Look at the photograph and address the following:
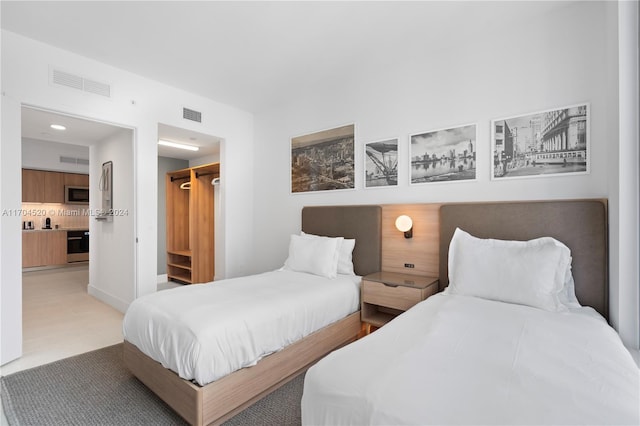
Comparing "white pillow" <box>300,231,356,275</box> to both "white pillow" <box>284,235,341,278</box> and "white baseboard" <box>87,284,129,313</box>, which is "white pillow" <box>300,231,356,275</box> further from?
"white baseboard" <box>87,284,129,313</box>

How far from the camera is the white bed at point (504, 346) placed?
986 mm

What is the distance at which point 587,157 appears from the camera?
2260mm

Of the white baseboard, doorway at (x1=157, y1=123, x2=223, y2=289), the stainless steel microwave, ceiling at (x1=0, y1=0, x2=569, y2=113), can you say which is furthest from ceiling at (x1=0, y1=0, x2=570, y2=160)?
the stainless steel microwave

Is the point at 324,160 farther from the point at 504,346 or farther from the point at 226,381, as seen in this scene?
the point at 504,346

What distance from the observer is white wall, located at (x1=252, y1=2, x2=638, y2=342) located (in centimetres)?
223

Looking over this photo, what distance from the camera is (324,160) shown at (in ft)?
12.5

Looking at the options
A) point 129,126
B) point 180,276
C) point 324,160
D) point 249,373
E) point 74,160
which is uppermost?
point 74,160

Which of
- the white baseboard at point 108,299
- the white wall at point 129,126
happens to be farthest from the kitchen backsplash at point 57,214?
the white wall at point 129,126

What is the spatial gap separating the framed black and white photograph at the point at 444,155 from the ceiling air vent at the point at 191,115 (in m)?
2.81

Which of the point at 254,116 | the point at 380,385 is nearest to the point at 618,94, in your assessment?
the point at 380,385

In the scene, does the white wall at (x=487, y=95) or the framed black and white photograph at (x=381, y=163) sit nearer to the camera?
the white wall at (x=487, y=95)

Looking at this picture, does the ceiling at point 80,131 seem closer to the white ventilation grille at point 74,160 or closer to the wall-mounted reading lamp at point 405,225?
the wall-mounted reading lamp at point 405,225

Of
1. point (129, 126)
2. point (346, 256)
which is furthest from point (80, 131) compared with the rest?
point (346, 256)

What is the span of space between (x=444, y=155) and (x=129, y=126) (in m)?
3.44
